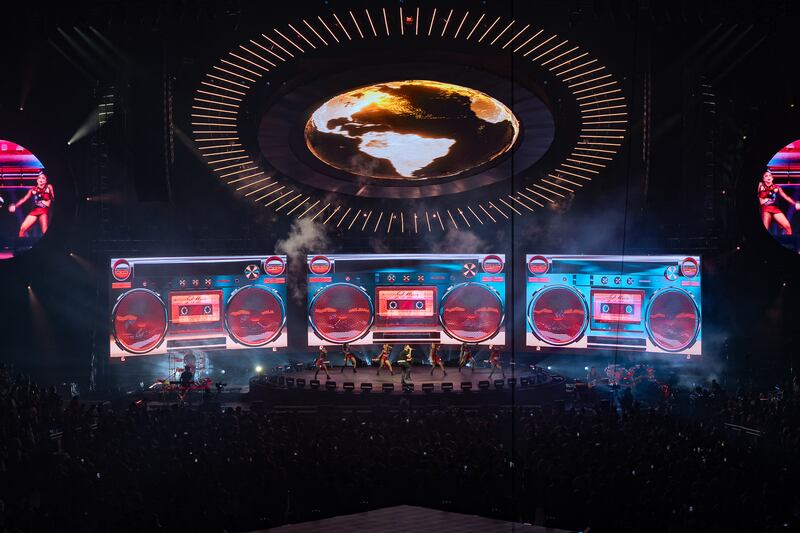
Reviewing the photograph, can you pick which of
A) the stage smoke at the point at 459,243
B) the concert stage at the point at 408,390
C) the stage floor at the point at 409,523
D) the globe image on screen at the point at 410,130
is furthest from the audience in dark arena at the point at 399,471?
the stage smoke at the point at 459,243

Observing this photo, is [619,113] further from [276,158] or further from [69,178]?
[69,178]

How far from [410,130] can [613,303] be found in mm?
11533

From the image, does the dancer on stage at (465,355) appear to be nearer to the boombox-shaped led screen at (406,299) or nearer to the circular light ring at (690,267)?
the boombox-shaped led screen at (406,299)

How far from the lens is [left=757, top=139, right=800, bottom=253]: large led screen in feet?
89.8

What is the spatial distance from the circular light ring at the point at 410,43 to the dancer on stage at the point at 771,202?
17.7 feet

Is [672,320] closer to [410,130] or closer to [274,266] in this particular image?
[410,130]

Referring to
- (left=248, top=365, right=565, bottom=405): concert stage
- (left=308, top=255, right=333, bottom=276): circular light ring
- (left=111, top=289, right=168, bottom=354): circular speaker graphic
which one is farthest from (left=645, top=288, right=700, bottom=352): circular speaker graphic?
(left=111, top=289, right=168, bottom=354): circular speaker graphic

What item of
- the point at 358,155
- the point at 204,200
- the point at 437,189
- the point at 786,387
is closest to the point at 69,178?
the point at 204,200

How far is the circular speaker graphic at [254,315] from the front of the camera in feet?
99.2

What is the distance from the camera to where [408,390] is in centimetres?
2547

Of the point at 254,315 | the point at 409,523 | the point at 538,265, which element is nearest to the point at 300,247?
the point at 254,315

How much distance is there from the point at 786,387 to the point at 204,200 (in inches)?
806

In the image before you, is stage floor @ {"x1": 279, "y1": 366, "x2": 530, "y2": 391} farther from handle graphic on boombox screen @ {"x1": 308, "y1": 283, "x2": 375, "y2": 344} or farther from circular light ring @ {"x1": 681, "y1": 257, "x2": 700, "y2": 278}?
circular light ring @ {"x1": 681, "y1": 257, "x2": 700, "y2": 278}

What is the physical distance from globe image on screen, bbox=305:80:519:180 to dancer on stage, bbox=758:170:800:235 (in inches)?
393
